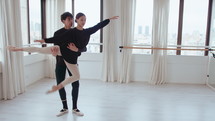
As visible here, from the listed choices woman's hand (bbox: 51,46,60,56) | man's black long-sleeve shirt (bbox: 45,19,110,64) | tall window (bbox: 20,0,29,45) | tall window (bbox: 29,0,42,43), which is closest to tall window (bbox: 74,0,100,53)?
tall window (bbox: 29,0,42,43)

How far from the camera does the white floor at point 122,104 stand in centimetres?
289

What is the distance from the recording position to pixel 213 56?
4496 millimetres

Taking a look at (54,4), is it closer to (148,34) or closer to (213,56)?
(148,34)

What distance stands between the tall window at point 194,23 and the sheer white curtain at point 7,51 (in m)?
3.89

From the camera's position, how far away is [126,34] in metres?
4.84

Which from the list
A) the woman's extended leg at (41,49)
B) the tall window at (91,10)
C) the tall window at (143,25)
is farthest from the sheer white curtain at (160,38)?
the woman's extended leg at (41,49)

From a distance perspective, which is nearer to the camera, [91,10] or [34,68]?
[34,68]

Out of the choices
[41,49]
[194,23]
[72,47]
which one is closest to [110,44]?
[194,23]

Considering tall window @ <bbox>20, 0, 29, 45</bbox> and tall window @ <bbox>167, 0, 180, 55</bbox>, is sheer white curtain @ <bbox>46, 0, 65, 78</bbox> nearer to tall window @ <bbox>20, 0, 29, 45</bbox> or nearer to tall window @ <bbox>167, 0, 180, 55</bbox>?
tall window @ <bbox>20, 0, 29, 45</bbox>

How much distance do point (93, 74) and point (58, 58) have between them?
260cm

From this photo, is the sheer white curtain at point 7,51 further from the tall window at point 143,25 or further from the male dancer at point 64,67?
the tall window at point 143,25

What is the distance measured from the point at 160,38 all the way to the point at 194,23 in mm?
1028

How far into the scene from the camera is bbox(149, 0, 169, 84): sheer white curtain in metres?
4.63

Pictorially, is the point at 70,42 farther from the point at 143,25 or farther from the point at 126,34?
the point at 143,25
